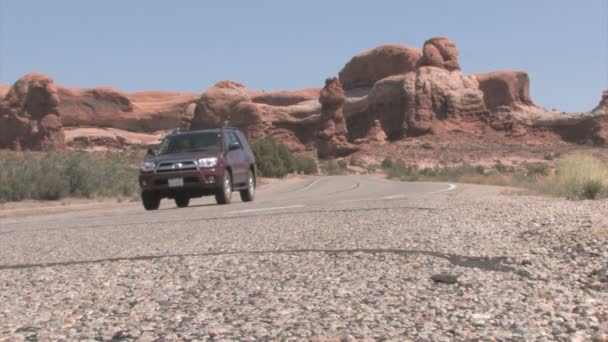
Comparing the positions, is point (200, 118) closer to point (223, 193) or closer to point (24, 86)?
point (24, 86)

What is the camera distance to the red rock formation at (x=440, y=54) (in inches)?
3524

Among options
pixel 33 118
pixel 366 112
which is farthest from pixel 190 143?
pixel 366 112

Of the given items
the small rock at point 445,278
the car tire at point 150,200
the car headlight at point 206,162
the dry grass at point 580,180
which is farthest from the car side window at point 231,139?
the small rock at point 445,278

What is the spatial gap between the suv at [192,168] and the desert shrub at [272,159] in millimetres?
29928

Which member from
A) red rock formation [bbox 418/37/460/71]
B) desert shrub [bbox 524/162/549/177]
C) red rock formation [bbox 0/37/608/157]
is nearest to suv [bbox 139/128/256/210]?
desert shrub [bbox 524/162/549/177]

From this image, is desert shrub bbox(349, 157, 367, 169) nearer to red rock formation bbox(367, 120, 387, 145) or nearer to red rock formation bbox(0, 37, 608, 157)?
red rock formation bbox(0, 37, 608, 157)

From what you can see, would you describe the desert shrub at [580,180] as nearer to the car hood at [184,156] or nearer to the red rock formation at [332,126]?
the car hood at [184,156]

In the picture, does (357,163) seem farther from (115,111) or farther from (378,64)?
(115,111)

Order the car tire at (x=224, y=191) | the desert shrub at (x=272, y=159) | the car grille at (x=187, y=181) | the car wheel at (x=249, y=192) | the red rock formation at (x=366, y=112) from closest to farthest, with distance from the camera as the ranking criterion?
the car grille at (x=187, y=181) → the car tire at (x=224, y=191) → the car wheel at (x=249, y=192) → the desert shrub at (x=272, y=159) → the red rock formation at (x=366, y=112)

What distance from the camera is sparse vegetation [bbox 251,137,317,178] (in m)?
48.1

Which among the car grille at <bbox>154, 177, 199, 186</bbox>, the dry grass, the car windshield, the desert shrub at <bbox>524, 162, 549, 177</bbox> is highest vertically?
the car windshield

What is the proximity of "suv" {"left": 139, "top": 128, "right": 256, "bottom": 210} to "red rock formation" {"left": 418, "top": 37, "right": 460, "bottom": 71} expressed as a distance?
7420 centimetres

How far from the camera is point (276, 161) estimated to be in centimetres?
5000

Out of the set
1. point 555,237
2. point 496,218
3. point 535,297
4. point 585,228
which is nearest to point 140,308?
point 535,297
